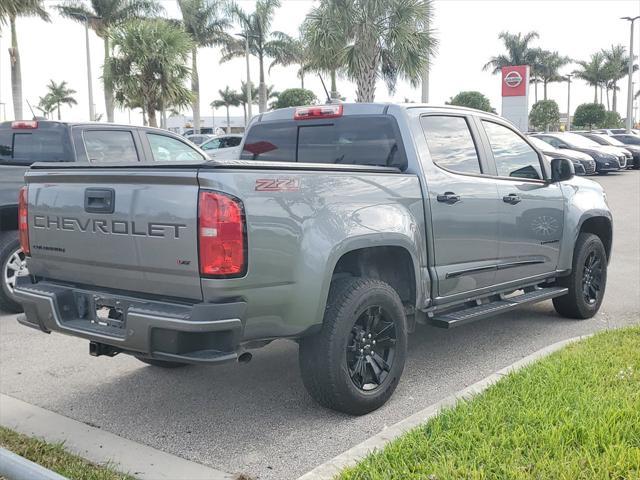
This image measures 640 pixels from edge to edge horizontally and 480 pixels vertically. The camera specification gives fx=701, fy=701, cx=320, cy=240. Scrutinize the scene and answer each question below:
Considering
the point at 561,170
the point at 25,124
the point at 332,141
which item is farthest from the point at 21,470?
the point at 25,124

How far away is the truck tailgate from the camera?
11.7 ft

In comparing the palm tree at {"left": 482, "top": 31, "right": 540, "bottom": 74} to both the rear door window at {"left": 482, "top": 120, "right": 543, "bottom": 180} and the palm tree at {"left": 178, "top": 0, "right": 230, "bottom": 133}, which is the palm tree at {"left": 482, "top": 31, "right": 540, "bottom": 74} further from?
the rear door window at {"left": 482, "top": 120, "right": 543, "bottom": 180}

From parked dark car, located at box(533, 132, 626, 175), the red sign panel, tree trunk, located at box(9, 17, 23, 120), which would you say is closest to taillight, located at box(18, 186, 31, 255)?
parked dark car, located at box(533, 132, 626, 175)

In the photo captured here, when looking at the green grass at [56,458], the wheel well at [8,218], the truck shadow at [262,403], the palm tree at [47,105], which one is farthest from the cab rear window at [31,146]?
the palm tree at [47,105]

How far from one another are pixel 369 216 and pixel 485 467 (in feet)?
5.43

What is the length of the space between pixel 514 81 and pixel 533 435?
1179 inches

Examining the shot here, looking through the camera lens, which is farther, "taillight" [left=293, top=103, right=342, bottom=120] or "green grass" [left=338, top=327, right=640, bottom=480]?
"taillight" [left=293, top=103, right=342, bottom=120]

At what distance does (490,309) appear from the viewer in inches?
209

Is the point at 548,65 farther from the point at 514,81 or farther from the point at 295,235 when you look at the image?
the point at 295,235

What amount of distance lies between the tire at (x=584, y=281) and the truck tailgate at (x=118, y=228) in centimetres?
413

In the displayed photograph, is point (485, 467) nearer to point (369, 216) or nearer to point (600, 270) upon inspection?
point (369, 216)

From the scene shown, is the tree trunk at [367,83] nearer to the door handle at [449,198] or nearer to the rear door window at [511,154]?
the rear door window at [511,154]

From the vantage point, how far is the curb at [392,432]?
3.40m

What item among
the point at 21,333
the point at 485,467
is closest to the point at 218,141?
the point at 21,333
